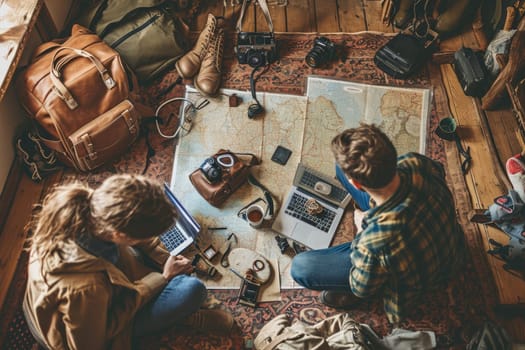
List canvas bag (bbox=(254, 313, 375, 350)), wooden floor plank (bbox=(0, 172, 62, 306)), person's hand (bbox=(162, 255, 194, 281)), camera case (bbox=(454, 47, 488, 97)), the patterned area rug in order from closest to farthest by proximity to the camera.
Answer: canvas bag (bbox=(254, 313, 375, 350)), person's hand (bbox=(162, 255, 194, 281)), the patterned area rug, wooden floor plank (bbox=(0, 172, 62, 306)), camera case (bbox=(454, 47, 488, 97))

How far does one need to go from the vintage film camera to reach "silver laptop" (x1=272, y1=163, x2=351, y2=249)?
2.45ft

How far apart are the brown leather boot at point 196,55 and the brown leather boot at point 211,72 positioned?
28 millimetres

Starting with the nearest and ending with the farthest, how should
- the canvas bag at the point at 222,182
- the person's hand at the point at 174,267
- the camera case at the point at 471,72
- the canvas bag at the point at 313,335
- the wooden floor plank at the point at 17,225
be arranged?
the canvas bag at the point at 313,335 → the person's hand at the point at 174,267 → the wooden floor plank at the point at 17,225 → the canvas bag at the point at 222,182 → the camera case at the point at 471,72

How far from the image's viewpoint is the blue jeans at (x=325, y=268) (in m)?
1.89

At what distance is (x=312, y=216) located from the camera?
7.29 feet

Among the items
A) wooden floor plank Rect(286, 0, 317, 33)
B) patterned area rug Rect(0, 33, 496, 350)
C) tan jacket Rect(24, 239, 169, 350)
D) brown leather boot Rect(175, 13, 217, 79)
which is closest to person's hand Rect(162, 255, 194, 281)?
tan jacket Rect(24, 239, 169, 350)

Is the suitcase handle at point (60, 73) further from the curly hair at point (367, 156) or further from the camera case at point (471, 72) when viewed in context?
the camera case at point (471, 72)

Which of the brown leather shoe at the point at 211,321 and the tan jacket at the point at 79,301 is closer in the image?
the tan jacket at the point at 79,301

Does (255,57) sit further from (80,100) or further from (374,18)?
(80,100)

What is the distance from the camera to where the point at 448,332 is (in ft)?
6.57

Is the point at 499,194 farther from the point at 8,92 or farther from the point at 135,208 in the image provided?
the point at 8,92

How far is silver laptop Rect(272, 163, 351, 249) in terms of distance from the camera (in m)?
2.20

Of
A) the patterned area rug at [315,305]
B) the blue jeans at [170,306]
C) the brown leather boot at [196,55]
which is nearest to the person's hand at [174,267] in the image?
the blue jeans at [170,306]

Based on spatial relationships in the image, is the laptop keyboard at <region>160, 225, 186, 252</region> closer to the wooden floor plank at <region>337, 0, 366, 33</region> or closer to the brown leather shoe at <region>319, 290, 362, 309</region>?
the brown leather shoe at <region>319, 290, 362, 309</region>
